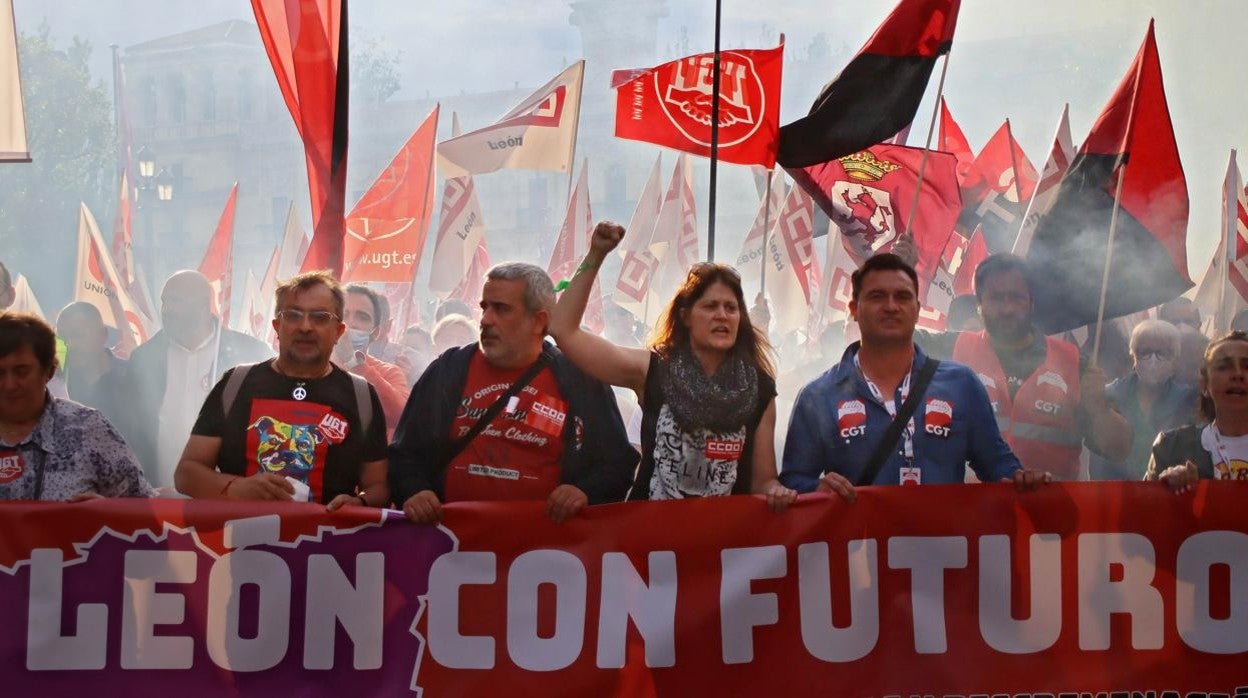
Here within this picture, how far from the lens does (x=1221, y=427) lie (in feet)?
14.6

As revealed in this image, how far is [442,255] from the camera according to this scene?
11.3 meters

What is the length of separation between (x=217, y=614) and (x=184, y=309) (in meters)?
3.11

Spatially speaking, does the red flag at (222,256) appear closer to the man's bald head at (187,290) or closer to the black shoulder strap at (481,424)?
the man's bald head at (187,290)

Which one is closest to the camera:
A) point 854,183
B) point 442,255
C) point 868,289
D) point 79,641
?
point 79,641

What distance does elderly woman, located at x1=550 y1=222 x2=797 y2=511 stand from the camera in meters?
4.07

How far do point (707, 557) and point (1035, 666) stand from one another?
0.94 m

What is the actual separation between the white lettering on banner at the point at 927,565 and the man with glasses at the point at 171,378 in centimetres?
368

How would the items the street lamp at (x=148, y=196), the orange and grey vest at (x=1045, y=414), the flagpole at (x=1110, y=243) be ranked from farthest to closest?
the street lamp at (x=148, y=196) < the flagpole at (x=1110, y=243) < the orange and grey vest at (x=1045, y=414)

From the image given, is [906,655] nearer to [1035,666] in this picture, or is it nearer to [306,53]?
[1035,666]

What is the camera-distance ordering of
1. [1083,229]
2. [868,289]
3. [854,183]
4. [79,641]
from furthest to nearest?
[854,183] → [1083,229] → [868,289] → [79,641]

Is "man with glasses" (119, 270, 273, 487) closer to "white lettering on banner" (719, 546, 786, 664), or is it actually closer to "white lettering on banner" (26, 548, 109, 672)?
"white lettering on banner" (26, 548, 109, 672)

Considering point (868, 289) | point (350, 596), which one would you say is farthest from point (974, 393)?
point (350, 596)

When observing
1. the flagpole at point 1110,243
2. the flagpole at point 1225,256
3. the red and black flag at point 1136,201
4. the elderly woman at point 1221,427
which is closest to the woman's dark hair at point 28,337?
the elderly woman at point 1221,427

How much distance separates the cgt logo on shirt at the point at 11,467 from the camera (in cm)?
396
